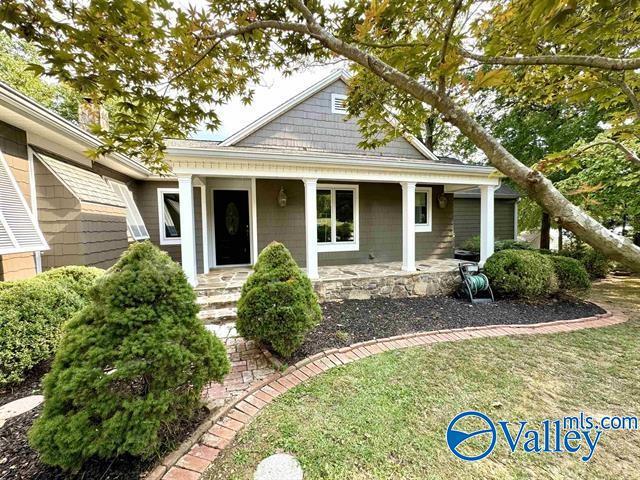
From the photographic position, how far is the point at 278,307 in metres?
3.38

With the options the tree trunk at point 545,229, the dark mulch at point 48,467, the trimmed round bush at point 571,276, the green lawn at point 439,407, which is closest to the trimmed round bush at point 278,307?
the green lawn at point 439,407

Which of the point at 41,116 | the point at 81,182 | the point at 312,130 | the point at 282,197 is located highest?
the point at 312,130

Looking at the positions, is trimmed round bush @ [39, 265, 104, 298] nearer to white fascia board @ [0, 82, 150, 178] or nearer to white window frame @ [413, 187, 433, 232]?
white fascia board @ [0, 82, 150, 178]

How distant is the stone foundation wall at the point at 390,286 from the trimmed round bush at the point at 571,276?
2155mm

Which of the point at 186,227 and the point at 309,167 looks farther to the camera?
the point at 309,167

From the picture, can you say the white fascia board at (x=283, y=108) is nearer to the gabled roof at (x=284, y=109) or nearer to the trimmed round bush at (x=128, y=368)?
the gabled roof at (x=284, y=109)

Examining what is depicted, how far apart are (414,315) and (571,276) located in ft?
13.2

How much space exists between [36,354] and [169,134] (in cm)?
281

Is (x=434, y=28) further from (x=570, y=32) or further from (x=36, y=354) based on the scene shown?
(x=36, y=354)

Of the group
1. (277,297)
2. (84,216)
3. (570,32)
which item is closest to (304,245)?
(277,297)

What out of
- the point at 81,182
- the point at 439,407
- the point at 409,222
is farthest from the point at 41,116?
the point at 409,222

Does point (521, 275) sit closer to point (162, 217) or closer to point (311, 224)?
point (311, 224)

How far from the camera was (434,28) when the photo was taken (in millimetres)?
3055
